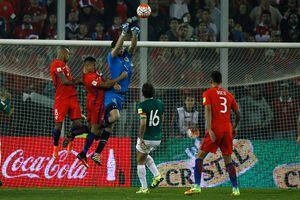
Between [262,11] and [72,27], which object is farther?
[262,11]

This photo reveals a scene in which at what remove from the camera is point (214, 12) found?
25062 millimetres

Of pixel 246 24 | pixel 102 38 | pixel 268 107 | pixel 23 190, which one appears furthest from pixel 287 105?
pixel 23 190

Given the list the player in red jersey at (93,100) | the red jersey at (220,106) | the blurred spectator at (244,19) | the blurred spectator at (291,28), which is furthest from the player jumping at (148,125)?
the blurred spectator at (291,28)

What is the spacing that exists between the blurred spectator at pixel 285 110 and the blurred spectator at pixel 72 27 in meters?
5.15

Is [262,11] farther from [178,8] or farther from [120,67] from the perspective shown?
[120,67]

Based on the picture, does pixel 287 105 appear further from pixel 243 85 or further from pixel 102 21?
pixel 102 21

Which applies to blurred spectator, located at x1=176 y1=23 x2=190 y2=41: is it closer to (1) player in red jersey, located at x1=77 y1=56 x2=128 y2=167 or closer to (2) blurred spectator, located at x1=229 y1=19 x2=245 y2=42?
(2) blurred spectator, located at x1=229 y1=19 x2=245 y2=42

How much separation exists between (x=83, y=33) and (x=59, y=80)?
164 inches

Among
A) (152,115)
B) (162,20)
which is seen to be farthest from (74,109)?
(162,20)

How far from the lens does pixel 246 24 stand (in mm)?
25406

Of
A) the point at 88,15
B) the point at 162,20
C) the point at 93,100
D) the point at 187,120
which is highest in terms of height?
the point at 88,15

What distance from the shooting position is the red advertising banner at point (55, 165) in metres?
22.5

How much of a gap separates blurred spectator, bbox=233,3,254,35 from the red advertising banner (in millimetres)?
4655

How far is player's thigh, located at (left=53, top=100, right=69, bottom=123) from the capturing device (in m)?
21.0
